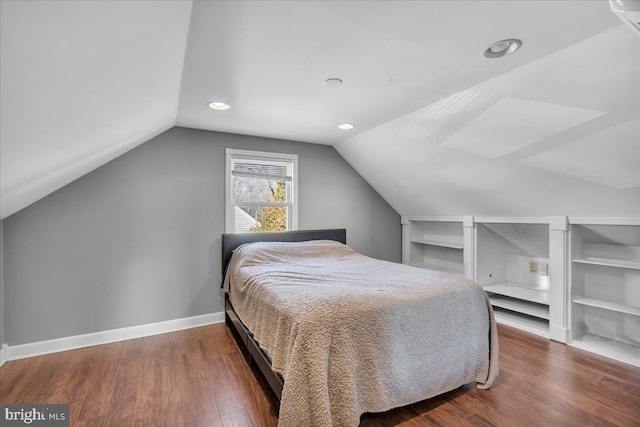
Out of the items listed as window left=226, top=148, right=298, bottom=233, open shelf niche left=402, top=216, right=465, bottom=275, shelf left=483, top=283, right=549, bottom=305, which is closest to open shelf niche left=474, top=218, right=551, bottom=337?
shelf left=483, top=283, right=549, bottom=305

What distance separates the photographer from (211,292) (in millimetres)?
3404

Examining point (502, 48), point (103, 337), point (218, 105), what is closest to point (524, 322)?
point (502, 48)

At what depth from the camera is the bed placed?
150cm

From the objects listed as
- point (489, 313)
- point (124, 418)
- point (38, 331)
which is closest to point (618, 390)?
point (489, 313)

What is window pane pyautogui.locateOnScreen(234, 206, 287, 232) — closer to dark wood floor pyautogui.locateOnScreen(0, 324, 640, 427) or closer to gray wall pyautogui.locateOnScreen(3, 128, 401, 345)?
gray wall pyautogui.locateOnScreen(3, 128, 401, 345)

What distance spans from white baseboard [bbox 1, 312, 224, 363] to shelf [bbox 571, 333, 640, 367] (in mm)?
3588

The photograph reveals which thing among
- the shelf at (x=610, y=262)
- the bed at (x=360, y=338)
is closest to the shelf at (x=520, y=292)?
the shelf at (x=610, y=262)

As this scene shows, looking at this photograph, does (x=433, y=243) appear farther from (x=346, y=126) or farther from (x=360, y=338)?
(x=360, y=338)

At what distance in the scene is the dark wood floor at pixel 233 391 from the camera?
1803 mm

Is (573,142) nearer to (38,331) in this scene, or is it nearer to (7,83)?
(7,83)

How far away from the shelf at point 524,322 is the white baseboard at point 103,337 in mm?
3178

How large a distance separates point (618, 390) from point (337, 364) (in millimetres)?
2052

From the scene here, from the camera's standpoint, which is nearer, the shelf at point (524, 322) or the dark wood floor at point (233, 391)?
the dark wood floor at point (233, 391)

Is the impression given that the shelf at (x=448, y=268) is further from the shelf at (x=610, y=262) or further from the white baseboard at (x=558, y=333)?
the shelf at (x=610, y=262)
